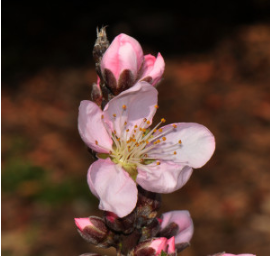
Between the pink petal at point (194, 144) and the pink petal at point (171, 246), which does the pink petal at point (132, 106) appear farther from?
the pink petal at point (171, 246)

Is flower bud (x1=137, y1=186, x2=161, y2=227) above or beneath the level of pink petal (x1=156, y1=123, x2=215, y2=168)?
beneath

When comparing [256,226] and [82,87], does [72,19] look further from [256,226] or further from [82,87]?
[256,226]

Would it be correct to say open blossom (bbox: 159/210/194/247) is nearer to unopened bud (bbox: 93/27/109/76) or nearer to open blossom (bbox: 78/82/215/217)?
open blossom (bbox: 78/82/215/217)

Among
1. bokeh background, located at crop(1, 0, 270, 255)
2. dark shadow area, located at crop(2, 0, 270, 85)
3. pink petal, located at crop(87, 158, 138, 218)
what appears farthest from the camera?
dark shadow area, located at crop(2, 0, 270, 85)

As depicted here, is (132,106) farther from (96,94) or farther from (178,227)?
(178,227)

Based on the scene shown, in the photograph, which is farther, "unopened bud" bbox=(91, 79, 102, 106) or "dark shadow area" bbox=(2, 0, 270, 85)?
"dark shadow area" bbox=(2, 0, 270, 85)

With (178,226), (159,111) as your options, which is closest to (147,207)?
(178,226)

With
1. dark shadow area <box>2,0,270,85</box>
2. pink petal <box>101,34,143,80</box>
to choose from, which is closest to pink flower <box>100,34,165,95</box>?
pink petal <box>101,34,143,80</box>
